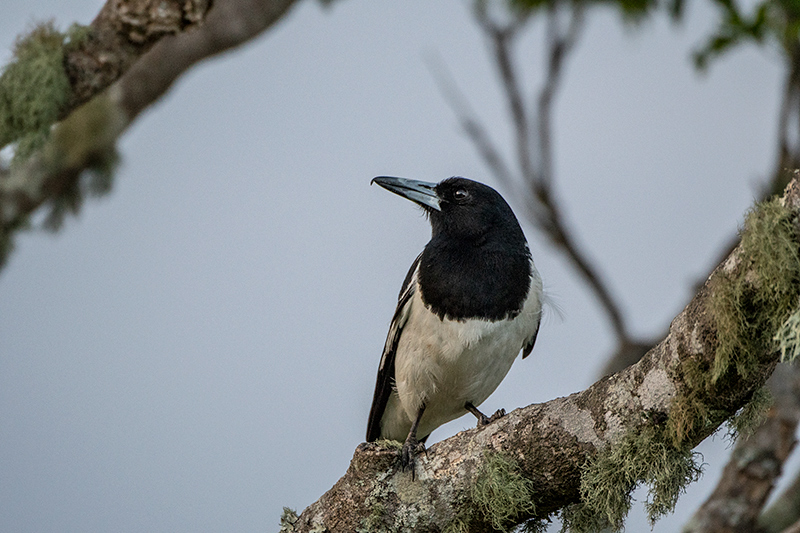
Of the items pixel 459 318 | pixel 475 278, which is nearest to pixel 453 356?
pixel 459 318

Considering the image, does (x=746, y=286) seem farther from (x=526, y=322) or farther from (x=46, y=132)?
(x=46, y=132)

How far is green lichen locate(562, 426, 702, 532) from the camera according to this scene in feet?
8.84

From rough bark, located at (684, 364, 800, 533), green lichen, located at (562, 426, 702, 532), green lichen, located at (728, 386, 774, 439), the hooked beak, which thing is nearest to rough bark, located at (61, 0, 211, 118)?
the hooked beak

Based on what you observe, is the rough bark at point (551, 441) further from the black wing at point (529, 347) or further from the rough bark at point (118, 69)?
the rough bark at point (118, 69)

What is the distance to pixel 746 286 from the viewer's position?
2.36 m

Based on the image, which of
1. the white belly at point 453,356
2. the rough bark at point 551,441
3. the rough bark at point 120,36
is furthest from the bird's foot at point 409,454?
the rough bark at point 120,36

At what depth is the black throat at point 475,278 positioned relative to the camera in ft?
12.9

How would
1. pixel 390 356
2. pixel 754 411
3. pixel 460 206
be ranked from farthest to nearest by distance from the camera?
pixel 460 206
pixel 390 356
pixel 754 411

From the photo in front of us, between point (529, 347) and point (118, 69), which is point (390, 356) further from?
point (118, 69)

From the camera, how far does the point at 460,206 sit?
4.55 m

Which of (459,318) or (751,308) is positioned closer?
(751,308)

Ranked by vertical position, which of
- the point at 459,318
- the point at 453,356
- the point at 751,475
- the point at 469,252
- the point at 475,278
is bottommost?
the point at 751,475

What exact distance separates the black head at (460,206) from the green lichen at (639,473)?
174cm

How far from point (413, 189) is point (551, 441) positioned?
2.25m
